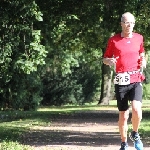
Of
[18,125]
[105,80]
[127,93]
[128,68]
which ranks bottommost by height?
[18,125]

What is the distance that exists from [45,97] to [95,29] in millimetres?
11944

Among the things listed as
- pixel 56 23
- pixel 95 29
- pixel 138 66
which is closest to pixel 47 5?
pixel 56 23

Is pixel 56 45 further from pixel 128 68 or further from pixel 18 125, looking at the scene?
pixel 128 68

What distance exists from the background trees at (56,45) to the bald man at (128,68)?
8.99 m

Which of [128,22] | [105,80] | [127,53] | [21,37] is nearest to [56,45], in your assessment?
[105,80]

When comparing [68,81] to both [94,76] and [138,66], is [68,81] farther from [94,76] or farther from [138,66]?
[138,66]

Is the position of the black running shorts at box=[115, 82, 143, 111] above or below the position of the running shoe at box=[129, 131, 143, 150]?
above

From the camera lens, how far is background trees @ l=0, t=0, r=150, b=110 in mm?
18359

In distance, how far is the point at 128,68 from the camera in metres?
7.89

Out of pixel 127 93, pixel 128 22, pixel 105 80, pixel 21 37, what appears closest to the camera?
pixel 128 22

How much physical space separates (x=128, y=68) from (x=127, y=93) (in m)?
0.44

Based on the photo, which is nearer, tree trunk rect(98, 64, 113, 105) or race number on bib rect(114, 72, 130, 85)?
race number on bib rect(114, 72, 130, 85)

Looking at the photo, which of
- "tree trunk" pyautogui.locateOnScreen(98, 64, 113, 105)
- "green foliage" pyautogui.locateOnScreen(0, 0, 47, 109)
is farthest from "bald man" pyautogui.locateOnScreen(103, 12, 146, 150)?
"tree trunk" pyautogui.locateOnScreen(98, 64, 113, 105)

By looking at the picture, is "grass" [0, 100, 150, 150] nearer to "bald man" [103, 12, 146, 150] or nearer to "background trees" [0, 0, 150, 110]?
"background trees" [0, 0, 150, 110]
